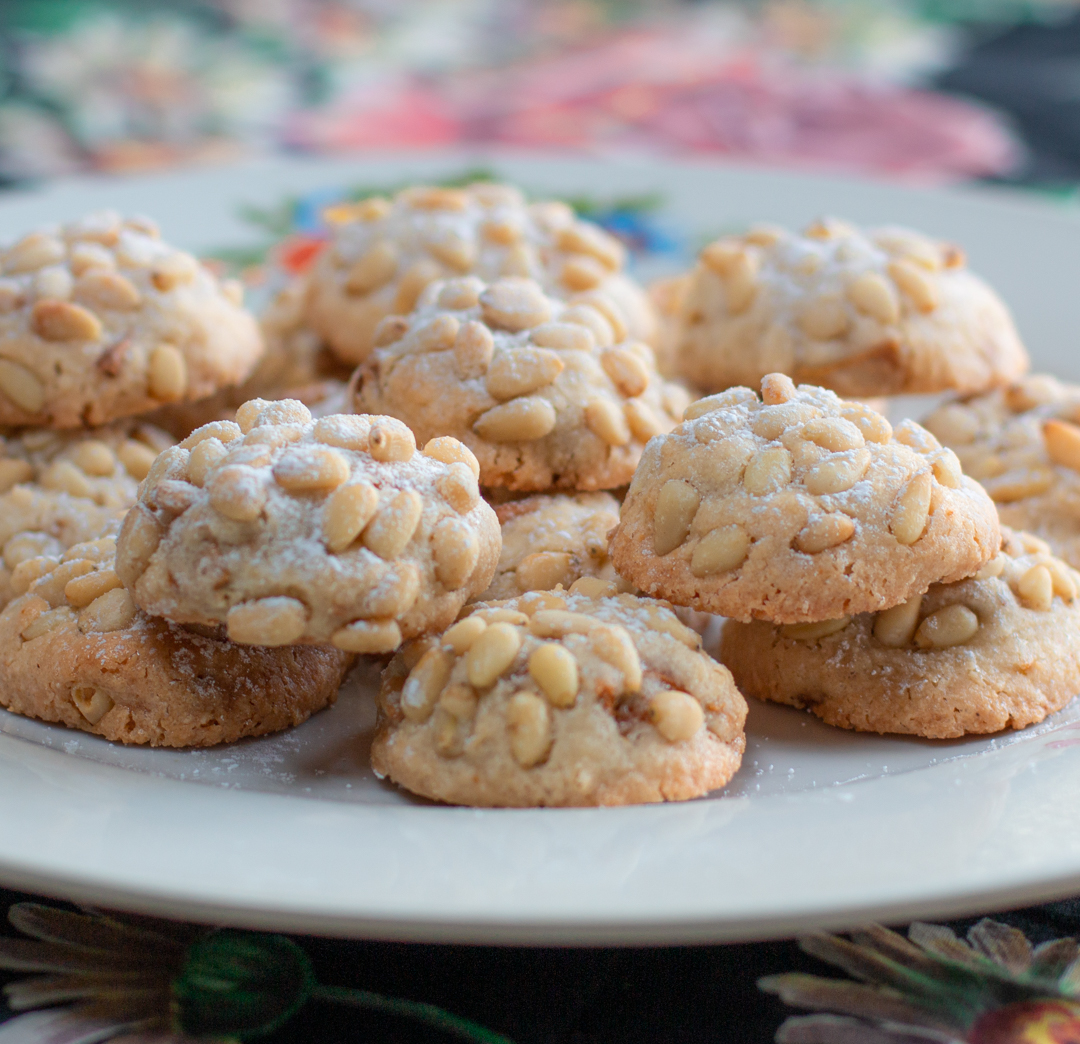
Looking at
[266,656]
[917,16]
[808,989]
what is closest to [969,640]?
[808,989]

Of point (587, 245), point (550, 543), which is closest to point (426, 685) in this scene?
point (550, 543)

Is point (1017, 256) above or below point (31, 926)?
above

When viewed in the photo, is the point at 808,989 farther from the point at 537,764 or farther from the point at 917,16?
the point at 917,16

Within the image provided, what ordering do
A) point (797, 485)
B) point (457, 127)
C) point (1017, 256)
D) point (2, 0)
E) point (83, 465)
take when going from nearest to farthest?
point (797, 485), point (83, 465), point (1017, 256), point (457, 127), point (2, 0)

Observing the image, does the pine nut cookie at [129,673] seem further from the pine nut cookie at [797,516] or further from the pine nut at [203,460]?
the pine nut cookie at [797,516]

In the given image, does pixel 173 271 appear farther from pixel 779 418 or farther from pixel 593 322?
pixel 779 418

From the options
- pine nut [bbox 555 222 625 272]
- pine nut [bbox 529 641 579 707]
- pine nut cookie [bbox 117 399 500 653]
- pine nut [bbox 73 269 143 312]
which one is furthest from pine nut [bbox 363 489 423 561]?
pine nut [bbox 555 222 625 272]
